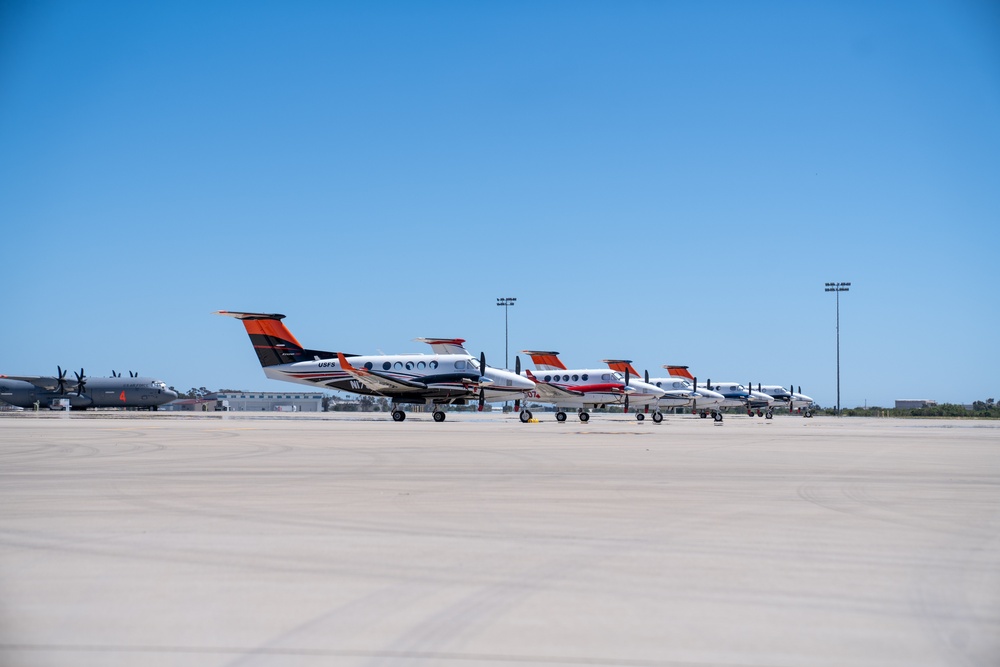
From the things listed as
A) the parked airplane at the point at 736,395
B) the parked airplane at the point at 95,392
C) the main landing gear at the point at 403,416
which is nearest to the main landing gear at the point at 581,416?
the main landing gear at the point at 403,416

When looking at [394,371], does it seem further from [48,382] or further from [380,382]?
[48,382]

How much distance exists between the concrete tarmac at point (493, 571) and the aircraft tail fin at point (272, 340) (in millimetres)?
40199

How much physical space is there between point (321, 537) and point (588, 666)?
4335 mm

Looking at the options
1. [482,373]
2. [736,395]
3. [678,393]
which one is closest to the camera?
[482,373]

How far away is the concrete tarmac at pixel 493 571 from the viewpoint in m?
4.96

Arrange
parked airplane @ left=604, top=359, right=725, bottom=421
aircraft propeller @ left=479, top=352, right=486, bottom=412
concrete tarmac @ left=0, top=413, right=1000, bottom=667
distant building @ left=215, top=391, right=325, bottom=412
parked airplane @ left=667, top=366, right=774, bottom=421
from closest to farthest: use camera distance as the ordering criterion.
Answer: concrete tarmac @ left=0, top=413, right=1000, bottom=667, aircraft propeller @ left=479, top=352, right=486, bottom=412, parked airplane @ left=604, top=359, right=725, bottom=421, parked airplane @ left=667, top=366, right=774, bottom=421, distant building @ left=215, top=391, right=325, bottom=412

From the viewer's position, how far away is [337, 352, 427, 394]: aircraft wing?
5194cm

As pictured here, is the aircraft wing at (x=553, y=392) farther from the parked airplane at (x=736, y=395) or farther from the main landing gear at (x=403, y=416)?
the parked airplane at (x=736, y=395)

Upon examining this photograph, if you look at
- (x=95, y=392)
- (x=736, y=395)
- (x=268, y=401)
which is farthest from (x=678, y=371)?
(x=268, y=401)

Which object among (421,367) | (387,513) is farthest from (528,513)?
(421,367)

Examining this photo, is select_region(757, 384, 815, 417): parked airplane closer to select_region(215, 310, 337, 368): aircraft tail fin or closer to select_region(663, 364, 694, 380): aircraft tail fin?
select_region(663, 364, 694, 380): aircraft tail fin

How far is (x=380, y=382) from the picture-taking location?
172 feet

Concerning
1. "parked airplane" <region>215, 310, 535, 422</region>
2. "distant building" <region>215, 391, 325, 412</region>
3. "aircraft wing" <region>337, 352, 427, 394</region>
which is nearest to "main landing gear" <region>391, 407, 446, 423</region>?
"parked airplane" <region>215, 310, 535, 422</region>

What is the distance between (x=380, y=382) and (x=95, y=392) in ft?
158
